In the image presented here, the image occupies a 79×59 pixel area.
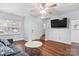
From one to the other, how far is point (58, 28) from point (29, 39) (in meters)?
0.56

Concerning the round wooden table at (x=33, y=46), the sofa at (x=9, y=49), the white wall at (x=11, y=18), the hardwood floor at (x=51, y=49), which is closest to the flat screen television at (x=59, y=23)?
the hardwood floor at (x=51, y=49)

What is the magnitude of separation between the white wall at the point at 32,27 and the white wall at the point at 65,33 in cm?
17

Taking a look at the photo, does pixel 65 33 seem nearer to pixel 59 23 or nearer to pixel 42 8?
pixel 59 23

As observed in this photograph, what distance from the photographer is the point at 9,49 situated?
1.58m

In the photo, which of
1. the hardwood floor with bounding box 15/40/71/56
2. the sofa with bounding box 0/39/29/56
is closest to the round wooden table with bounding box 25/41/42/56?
the hardwood floor with bounding box 15/40/71/56

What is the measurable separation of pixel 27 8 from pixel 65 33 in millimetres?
791

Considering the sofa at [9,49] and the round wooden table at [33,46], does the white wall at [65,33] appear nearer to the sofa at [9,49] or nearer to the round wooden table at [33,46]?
the round wooden table at [33,46]

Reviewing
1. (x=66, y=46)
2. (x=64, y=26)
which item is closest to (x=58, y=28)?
(x=64, y=26)

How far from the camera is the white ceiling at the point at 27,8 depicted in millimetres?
1583

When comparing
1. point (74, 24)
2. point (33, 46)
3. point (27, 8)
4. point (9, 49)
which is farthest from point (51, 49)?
point (27, 8)

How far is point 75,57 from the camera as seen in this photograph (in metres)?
1.68

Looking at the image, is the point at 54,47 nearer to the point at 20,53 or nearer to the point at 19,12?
the point at 20,53

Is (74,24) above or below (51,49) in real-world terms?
above

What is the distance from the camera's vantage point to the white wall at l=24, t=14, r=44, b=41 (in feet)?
5.52
